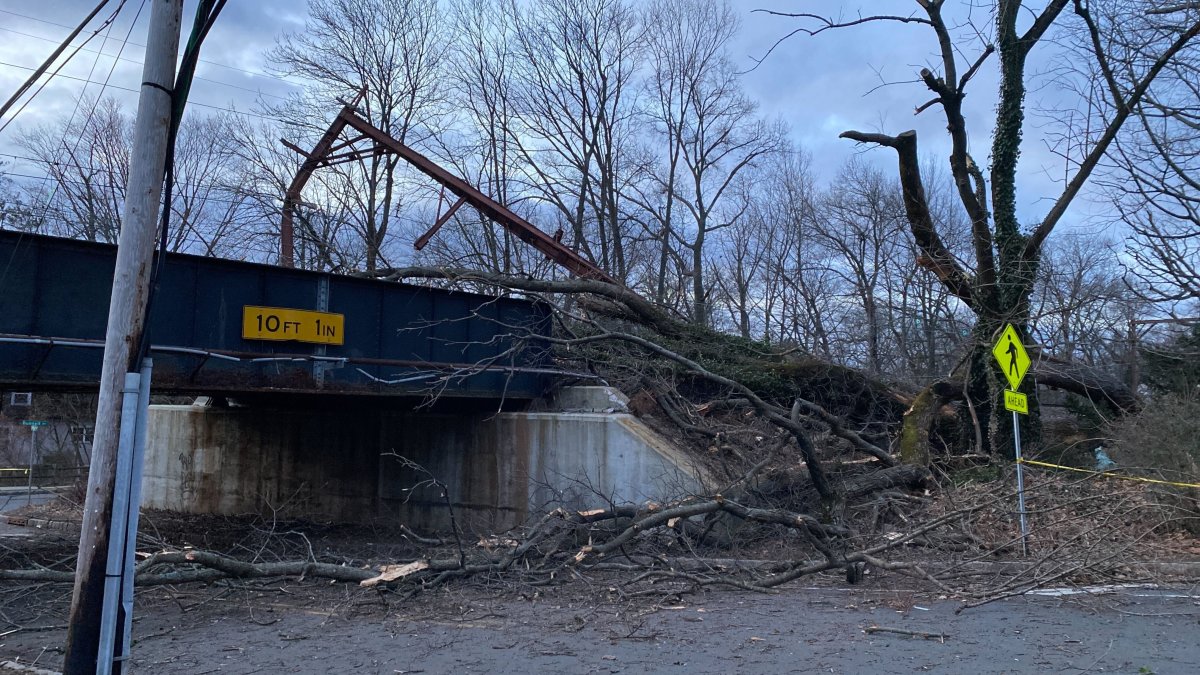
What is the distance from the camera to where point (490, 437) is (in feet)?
58.0

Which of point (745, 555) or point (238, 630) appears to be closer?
point (238, 630)

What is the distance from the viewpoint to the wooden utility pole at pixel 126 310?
527 centimetres

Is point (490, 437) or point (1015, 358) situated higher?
point (1015, 358)

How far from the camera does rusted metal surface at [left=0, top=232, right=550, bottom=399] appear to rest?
11.7m

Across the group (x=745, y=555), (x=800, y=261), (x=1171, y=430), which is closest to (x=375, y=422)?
(x=745, y=555)

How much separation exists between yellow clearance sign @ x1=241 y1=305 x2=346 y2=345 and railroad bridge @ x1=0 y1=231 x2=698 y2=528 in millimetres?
22

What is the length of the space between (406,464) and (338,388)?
3.12m

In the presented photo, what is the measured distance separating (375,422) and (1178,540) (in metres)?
14.5

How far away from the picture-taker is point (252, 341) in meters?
13.9

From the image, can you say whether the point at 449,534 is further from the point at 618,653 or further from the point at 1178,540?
the point at 1178,540

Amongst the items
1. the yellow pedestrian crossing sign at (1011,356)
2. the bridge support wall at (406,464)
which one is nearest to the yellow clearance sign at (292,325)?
the bridge support wall at (406,464)

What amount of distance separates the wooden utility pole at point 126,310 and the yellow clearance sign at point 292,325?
8.47 meters

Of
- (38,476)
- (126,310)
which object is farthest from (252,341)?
(38,476)

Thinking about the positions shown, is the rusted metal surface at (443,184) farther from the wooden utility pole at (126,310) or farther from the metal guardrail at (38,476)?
the metal guardrail at (38,476)
